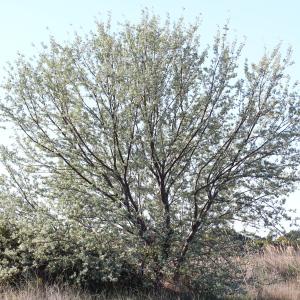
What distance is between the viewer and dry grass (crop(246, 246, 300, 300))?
34.3 feet

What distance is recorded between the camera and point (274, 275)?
12.2 m

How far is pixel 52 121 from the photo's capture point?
378 inches

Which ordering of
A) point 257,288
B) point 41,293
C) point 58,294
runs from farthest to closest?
point 257,288, point 41,293, point 58,294

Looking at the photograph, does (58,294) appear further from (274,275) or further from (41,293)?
(274,275)

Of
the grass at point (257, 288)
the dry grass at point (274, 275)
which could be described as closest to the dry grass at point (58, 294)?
the grass at point (257, 288)

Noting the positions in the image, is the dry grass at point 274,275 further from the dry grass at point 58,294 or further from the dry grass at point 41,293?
the dry grass at point 41,293

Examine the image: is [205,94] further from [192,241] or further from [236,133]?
[192,241]

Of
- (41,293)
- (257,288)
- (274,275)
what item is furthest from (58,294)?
(274,275)

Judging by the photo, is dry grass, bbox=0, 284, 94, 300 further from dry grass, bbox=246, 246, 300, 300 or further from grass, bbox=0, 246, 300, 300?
dry grass, bbox=246, 246, 300, 300

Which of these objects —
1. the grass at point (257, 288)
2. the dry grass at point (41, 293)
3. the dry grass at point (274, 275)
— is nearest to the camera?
the dry grass at point (41, 293)

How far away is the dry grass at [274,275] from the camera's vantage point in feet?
34.3

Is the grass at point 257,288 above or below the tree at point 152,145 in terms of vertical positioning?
below

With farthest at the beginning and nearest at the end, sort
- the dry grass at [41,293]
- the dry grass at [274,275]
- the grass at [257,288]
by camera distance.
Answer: the dry grass at [274,275]
the grass at [257,288]
the dry grass at [41,293]

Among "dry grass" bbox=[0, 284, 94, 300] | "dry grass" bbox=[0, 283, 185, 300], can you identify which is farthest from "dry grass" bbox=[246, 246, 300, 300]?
"dry grass" bbox=[0, 284, 94, 300]
